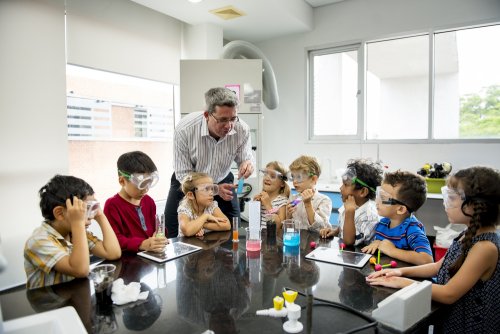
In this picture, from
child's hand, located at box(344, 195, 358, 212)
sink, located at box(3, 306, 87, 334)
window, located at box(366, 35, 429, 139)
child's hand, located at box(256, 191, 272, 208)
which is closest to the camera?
sink, located at box(3, 306, 87, 334)

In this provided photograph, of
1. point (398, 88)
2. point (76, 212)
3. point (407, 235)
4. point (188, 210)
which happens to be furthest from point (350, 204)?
point (398, 88)

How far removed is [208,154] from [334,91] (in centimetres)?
284

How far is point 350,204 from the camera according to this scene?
1905mm

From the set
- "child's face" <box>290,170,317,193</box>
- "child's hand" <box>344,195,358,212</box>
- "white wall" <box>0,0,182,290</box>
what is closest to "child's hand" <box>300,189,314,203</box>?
"child's face" <box>290,170,317,193</box>

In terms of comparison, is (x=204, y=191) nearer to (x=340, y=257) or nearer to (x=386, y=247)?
(x=340, y=257)

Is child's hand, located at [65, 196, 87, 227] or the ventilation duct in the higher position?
the ventilation duct

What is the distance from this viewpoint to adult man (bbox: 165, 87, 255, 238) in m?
2.43

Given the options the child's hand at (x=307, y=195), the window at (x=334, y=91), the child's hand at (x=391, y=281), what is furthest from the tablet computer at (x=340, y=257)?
the window at (x=334, y=91)

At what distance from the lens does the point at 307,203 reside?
7.34ft

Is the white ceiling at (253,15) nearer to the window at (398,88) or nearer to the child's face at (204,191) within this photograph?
the window at (398,88)

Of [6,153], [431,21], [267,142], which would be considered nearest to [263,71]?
[267,142]

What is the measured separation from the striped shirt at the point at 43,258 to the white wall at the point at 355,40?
3.75 m

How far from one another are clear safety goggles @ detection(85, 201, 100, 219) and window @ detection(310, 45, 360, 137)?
12.1 feet

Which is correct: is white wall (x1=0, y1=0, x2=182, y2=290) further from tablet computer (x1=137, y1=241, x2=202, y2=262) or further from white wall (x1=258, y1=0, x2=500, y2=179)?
white wall (x1=258, y1=0, x2=500, y2=179)
